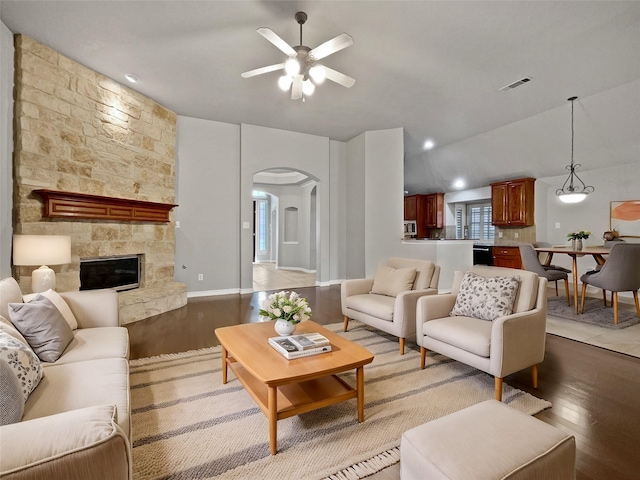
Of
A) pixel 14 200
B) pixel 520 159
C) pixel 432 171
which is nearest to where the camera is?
pixel 14 200

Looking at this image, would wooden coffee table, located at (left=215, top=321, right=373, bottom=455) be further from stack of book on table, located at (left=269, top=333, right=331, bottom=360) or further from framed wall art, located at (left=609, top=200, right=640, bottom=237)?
framed wall art, located at (left=609, top=200, right=640, bottom=237)

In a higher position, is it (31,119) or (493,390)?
(31,119)

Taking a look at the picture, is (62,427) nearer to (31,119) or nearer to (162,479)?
(162,479)

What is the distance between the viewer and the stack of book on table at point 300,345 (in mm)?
1894

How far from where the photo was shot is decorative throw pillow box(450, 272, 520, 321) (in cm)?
240

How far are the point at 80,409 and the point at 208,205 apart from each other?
4.88 meters

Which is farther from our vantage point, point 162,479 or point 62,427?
point 162,479

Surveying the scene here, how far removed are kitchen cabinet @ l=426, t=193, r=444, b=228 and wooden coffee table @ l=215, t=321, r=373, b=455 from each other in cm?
780

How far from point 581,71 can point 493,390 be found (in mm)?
4082

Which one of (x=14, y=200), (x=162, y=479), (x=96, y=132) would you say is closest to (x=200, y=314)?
(x=14, y=200)

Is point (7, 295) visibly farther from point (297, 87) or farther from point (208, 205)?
point (208, 205)

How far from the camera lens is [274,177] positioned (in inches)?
381

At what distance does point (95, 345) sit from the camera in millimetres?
1998

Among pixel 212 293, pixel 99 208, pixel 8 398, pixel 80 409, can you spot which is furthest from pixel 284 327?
pixel 212 293
